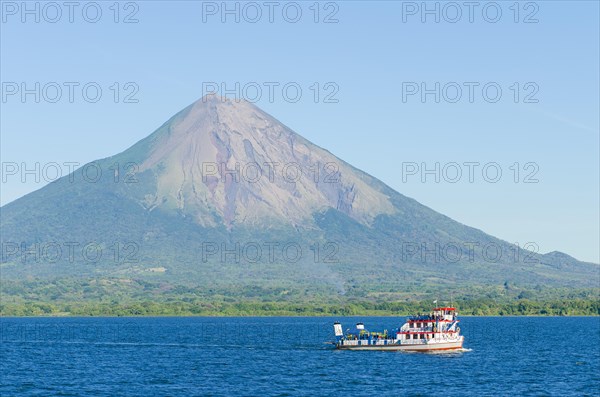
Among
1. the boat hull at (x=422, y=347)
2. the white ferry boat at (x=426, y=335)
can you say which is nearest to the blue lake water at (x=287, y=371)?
the boat hull at (x=422, y=347)

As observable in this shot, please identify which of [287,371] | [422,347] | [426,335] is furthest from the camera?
[422,347]

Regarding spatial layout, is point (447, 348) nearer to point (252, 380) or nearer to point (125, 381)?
point (252, 380)

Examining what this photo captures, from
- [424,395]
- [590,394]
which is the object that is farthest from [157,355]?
[590,394]

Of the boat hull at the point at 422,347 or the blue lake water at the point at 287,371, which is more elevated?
the boat hull at the point at 422,347

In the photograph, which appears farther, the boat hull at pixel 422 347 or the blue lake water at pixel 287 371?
the boat hull at pixel 422 347

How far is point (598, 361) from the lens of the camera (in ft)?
524

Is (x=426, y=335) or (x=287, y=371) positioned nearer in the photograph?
(x=287, y=371)

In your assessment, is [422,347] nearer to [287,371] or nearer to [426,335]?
[426,335]

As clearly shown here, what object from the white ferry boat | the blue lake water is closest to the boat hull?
the white ferry boat

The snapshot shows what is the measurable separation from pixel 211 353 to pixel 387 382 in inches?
2098

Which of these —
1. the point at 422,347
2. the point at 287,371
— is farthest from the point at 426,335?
the point at 287,371

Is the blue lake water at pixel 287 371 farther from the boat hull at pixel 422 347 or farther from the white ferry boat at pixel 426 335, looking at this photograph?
the white ferry boat at pixel 426 335

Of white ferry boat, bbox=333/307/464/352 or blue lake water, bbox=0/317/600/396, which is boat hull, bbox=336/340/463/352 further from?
blue lake water, bbox=0/317/600/396

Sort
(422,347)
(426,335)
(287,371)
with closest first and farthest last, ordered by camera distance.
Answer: (287,371) < (426,335) < (422,347)
